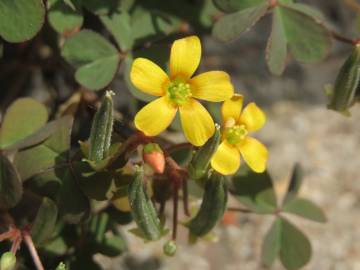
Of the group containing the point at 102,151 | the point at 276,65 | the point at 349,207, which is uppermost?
the point at 102,151

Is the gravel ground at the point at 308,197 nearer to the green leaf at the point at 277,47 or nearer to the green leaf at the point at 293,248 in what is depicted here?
the green leaf at the point at 293,248

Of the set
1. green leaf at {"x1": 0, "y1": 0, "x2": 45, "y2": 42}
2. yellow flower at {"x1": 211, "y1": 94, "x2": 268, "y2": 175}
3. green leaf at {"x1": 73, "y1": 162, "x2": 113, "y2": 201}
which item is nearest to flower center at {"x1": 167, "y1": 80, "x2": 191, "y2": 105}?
yellow flower at {"x1": 211, "y1": 94, "x2": 268, "y2": 175}

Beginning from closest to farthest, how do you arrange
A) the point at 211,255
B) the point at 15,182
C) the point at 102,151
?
the point at 102,151, the point at 15,182, the point at 211,255

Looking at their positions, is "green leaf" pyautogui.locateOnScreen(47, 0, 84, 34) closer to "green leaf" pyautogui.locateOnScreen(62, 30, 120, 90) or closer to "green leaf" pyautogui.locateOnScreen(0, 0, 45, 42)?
"green leaf" pyautogui.locateOnScreen(62, 30, 120, 90)

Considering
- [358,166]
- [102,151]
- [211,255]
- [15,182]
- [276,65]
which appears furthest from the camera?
[358,166]

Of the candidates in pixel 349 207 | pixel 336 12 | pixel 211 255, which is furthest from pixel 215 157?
pixel 336 12

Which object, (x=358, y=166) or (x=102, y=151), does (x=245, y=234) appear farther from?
(x=102, y=151)

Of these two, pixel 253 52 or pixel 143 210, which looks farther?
pixel 253 52
